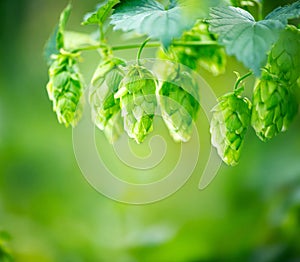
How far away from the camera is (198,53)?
3.21 ft

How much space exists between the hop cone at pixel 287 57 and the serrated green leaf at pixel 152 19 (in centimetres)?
12

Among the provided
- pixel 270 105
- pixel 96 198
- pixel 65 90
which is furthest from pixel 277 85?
pixel 96 198

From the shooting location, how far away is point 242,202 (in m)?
1.87

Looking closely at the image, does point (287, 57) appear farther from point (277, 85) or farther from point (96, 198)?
point (96, 198)

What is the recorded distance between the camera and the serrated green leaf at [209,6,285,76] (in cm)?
68

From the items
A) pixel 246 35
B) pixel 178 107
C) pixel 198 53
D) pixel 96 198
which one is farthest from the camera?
pixel 96 198

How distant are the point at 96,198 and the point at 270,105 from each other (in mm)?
1453

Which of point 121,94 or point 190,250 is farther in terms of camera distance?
point 190,250

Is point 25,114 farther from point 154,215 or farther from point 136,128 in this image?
point 136,128

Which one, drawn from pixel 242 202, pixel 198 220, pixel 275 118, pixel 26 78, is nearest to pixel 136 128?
pixel 275 118

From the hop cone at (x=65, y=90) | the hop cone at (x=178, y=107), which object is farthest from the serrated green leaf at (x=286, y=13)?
the hop cone at (x=65, y=90)

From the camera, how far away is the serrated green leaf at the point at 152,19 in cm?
69

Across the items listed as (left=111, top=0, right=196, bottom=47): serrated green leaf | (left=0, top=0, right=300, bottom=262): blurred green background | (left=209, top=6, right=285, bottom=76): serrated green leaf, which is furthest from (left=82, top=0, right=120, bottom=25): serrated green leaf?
(left=0, top=0, right=300, bottom=262): blurred green background

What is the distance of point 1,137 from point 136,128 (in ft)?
5.50
